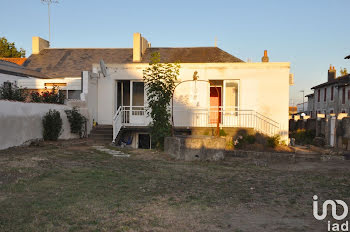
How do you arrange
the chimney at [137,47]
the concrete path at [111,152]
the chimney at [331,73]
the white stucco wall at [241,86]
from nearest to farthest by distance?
1. the concrete path at [111,152]
2. the white stucco wall at [241,86]
3. the chimney at [137,47]
4. the chimney at [331,73]

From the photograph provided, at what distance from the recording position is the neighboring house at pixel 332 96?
29.1 metres

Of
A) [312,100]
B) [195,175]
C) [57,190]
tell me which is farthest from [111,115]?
[312,100]

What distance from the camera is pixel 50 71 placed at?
20859mm

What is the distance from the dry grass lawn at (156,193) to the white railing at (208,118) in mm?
4782

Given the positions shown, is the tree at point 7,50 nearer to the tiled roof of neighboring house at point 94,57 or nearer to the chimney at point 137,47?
the tiled roof of neighboring house at point 94,57

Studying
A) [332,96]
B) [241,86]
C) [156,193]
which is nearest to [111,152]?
[156,193]

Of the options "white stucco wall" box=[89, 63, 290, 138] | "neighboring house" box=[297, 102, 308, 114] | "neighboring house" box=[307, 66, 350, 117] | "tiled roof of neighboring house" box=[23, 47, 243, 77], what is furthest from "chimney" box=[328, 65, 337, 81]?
"white stucco wall" box=[89, 63, 290, 138]

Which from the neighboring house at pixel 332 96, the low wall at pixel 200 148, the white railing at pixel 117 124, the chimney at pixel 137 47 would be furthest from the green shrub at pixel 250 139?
the neighboring house at pixel 332 96

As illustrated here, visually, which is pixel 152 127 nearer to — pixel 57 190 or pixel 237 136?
pixel 237 136

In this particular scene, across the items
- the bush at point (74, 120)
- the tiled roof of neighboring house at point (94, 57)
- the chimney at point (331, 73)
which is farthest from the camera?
the chimney at point (331, 73)

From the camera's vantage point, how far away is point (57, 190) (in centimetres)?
571

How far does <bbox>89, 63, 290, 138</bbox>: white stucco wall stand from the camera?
574 inches

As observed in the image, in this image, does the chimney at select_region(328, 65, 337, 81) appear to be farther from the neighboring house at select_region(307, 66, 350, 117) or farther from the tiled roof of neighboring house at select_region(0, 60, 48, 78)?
the tiled roof of neighboring house at select_region(0, 60, 48, 78)

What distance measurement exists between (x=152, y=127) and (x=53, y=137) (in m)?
3.95
